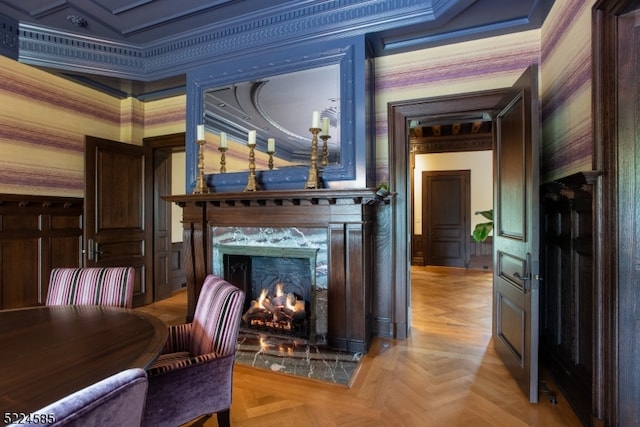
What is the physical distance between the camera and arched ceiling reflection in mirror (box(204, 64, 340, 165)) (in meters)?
2.91

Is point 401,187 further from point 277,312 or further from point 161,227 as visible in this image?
point 161,227

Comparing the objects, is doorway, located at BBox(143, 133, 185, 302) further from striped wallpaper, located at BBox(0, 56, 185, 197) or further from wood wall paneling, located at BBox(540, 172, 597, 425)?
wood wall paneling, located at BBox(540, 172, 597, 425)

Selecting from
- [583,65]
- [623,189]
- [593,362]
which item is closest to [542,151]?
[583,65]

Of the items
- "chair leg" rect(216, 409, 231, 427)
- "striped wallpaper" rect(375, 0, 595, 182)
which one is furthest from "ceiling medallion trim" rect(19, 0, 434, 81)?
"chair leg" rect(216, 409, 231, 427)

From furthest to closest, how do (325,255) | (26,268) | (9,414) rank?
(26,268) < (325,255) < (9,414)

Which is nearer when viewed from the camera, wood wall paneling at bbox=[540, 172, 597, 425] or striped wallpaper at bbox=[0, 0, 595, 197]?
wood wall paneling at bbox=[540, 172, 597, 425]

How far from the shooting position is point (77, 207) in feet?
12.5

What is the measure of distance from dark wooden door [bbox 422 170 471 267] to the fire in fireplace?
4.76 metres

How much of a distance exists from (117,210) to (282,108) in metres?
2.50

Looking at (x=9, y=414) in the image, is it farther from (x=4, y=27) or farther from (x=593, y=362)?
(x=4, y=27)

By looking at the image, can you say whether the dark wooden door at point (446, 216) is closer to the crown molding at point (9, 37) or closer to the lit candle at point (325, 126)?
the lit candle at point (325, 126)

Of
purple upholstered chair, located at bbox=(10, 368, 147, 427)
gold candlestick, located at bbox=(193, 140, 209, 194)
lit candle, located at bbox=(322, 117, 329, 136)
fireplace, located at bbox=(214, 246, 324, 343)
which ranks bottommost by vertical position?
→ fireplace, located at bbox=(214, 246, 324, 343)

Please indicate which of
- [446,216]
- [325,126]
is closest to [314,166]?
[325,126]

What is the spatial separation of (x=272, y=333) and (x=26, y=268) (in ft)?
8.84
